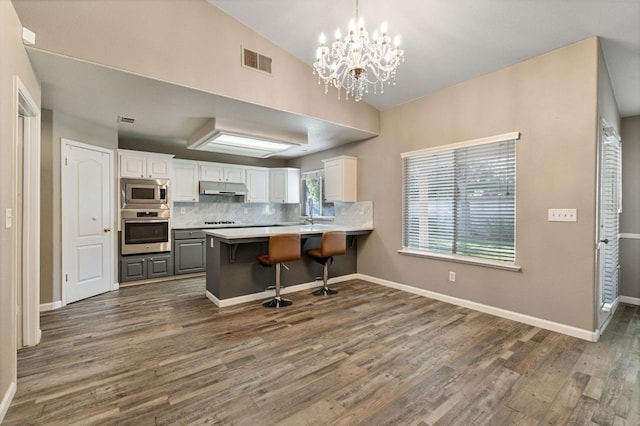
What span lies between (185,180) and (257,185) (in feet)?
5.19

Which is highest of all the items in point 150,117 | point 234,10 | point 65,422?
point 234,10

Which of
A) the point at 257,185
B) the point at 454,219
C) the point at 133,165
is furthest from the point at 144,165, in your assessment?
the point at 454,219

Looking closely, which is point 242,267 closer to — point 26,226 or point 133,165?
point 26,226

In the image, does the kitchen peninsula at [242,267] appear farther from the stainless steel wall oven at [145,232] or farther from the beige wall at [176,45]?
the beige wall at [176,45]

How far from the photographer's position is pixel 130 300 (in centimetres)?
414

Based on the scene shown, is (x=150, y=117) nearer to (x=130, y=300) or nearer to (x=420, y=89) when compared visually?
(x=130, y=300)

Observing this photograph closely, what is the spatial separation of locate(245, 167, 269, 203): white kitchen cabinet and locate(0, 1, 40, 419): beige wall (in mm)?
4580

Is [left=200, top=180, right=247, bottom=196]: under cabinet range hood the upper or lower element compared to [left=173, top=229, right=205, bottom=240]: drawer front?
upper

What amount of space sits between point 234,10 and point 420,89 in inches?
101

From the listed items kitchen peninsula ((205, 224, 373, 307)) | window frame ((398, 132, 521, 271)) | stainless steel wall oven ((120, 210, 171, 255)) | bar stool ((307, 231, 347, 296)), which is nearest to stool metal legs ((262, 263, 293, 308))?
kitchen peninsula ((205, 224, 373, 307))

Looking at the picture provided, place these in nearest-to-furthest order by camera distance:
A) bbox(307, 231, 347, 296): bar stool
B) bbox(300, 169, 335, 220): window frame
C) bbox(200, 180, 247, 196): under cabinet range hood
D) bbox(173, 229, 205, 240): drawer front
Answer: bbox(307, 231, 347, 296): bar stool → bbox(173, 229, 205, 240): drawer front → bbox(200, 180, 247, 196): under cabinet range hood → bbox(300, 169, 335, 220): window frame

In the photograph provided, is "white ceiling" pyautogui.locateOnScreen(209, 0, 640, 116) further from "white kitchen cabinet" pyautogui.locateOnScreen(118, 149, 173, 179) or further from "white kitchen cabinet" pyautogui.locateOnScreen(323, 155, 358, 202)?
"white kitchen cabinet" pyautogui.locateOnScreen(118, 149, 173, 179)

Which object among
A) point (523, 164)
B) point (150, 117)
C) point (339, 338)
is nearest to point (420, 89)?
point (523, 164)

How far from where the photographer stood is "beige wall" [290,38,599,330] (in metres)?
2.89
